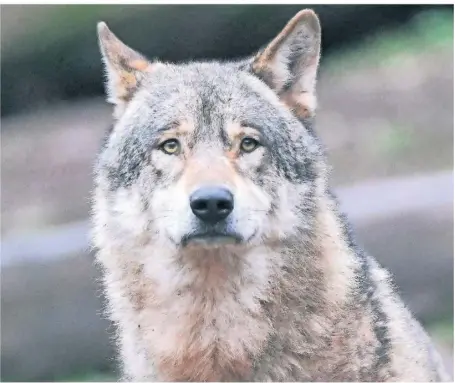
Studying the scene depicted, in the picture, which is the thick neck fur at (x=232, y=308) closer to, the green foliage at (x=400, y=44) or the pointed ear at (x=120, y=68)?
the pointed ear at (x=120, y=68)

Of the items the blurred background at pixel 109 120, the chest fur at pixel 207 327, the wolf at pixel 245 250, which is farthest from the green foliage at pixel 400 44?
the chest fur at pixel 207 327

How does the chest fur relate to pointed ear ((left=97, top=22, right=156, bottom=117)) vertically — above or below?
below

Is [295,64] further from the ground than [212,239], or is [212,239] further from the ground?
[295,64]

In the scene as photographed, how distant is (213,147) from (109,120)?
1.25m

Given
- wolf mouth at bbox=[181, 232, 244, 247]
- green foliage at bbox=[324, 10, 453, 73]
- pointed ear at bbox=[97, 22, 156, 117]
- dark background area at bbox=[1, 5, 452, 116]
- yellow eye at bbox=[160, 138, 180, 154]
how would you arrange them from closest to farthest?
1. wolf mouth at bbox=[181, 232, 244, 247]
2. yellow eye at bbox=[160, 138, 180, 154]
3. pointed ear at bbox=[97, 22, 156, 117]
4. dark background area at bbox=[1, 5, 452, 116]
5. green foliage at bbox=[324, 10, 453, 73]

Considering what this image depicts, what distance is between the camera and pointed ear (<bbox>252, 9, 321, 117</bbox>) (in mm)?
4008

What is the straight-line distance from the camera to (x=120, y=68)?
4.15 m

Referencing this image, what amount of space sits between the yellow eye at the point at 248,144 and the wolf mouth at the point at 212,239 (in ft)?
1.49

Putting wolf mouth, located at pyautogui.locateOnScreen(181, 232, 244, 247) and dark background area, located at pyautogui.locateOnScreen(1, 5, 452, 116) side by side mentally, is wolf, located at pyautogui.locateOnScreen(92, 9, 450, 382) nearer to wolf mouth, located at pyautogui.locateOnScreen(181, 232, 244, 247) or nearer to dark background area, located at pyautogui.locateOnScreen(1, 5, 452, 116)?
wolf mouth, located at pyautogui.locateOnScreen(181, 232, 244, 247)

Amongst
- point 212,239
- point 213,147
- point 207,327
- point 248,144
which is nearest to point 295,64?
point 248,144

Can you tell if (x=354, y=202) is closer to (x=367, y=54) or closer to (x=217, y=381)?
(x=367, y=54)

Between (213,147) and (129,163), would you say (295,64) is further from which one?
(129,163)

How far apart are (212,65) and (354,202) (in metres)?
2.39

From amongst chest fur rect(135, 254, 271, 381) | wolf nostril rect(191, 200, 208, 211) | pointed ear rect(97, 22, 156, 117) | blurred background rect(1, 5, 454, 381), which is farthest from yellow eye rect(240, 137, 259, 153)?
blurred background rect(1, 5, 454, 381)
